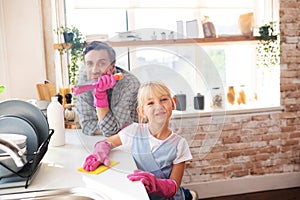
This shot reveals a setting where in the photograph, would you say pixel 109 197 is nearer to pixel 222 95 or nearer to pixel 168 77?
pixel 168 77

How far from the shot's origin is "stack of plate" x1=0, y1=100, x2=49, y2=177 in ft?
4.33

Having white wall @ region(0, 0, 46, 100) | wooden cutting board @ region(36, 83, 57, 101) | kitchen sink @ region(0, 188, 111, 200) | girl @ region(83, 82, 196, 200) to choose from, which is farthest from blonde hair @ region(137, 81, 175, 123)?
white wall @ region(0, 0, 46, 100)

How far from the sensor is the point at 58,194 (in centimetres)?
111

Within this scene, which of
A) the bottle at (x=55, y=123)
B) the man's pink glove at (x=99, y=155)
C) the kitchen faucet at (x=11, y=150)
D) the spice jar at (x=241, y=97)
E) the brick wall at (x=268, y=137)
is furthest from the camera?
the spice jar at (x=241, y=97)

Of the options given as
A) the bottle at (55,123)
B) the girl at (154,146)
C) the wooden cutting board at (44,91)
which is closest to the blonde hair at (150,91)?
the girl at (154,146)

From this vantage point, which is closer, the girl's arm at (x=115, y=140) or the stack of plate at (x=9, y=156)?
the stack of plate at (x=9, y=156)

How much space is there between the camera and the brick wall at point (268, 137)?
10.1 feet

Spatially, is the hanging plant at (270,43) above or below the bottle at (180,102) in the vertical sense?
above

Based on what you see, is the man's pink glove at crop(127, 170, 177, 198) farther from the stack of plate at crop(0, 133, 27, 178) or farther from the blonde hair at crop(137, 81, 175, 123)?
the stack of plate at crop(0, 133, 27, 178)

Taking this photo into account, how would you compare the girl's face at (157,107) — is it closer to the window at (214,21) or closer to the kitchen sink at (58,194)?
the kitchen sink at (58,194)

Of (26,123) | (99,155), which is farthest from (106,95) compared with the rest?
(26,123)

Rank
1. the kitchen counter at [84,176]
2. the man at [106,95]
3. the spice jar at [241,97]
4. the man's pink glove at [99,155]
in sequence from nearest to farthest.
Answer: the kitchen counter at [84,176]
the man at [106,95]
the man's pink glove at [99,155]
the spice jar at [241,97]

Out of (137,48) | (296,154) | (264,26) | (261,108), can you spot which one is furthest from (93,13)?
(296,154)

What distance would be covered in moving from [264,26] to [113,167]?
2.34 m
